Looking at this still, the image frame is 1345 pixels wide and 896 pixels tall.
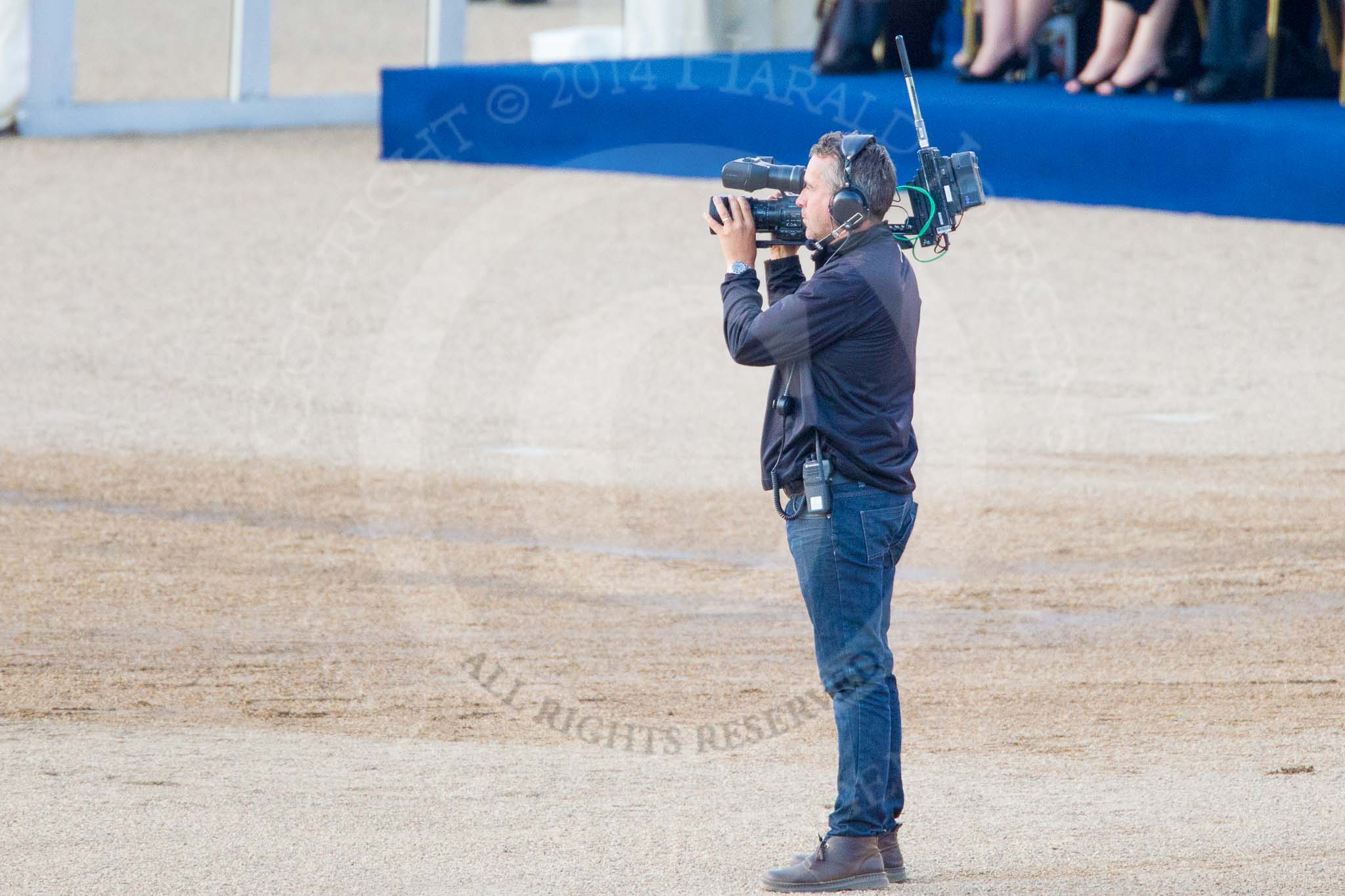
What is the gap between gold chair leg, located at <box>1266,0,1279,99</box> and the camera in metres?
12.6

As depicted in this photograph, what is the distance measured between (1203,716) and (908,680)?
844mm

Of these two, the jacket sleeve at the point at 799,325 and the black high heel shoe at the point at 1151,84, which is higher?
the black high heel shoe at the point at 1151,84

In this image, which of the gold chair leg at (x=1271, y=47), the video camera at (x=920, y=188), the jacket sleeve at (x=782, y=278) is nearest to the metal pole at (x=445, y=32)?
the gold chair leg at (x=1271, y=47)

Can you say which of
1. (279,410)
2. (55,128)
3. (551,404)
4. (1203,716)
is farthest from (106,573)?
(55,128)

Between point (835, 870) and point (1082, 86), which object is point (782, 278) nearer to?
point (835, 870)

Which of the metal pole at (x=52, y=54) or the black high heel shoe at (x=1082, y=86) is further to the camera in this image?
the metal pole at (x=52, y=54)

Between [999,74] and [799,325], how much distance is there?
420 inches

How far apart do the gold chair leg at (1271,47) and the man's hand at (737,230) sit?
9.69m

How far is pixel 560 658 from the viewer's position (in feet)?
18.2

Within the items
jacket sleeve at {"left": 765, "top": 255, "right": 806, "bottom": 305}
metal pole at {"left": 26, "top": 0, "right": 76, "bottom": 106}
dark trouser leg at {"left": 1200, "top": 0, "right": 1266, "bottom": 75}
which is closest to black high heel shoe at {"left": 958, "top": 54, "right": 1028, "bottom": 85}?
dark trouser leg at {"left": 1200, "top": 0, "right": 1266, "bottom": 75}

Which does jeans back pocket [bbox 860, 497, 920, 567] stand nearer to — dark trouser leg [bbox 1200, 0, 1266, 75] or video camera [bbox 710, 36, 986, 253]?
video camera [bbox 710, 36, 986, 253]

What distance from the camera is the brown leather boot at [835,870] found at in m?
3.87

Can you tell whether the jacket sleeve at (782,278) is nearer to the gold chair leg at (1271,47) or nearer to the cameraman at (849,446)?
the cameraman at (849,446)

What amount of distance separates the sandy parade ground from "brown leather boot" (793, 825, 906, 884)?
1.6 inches
